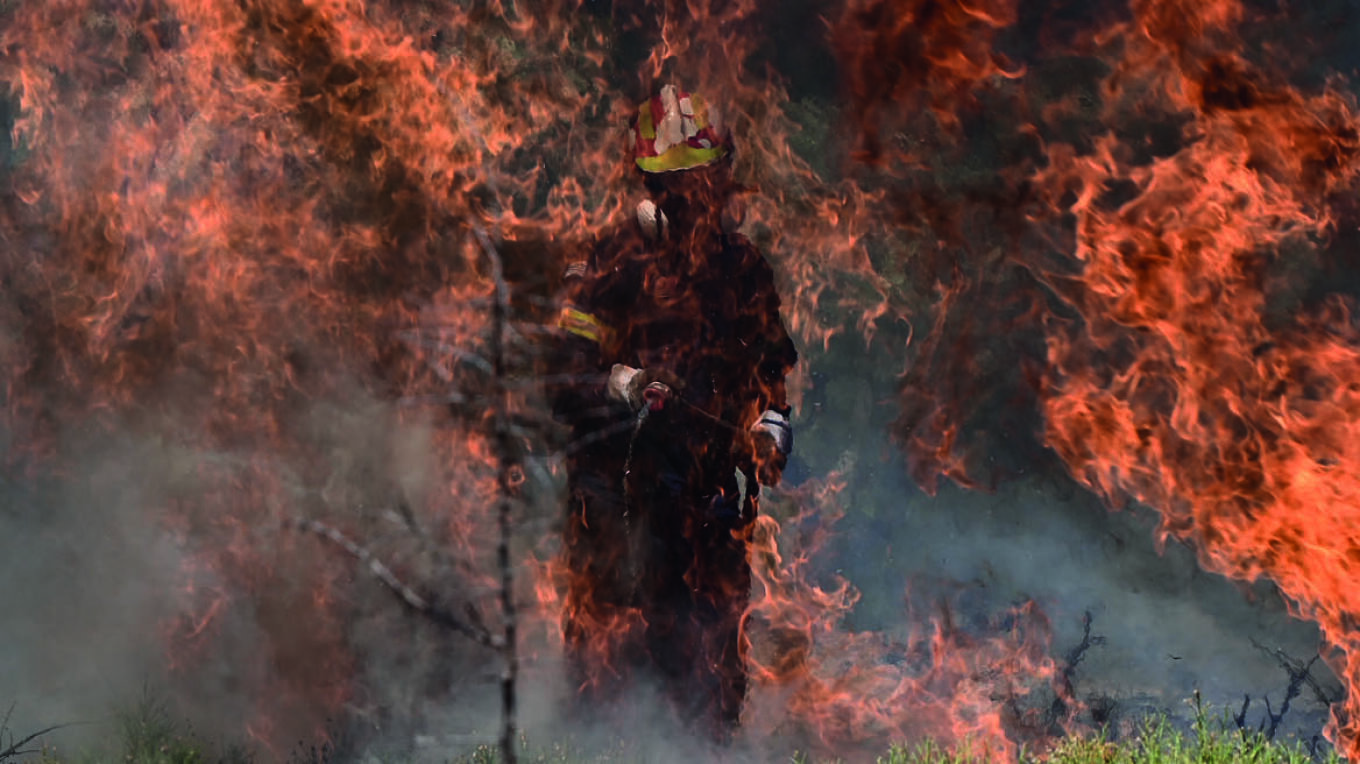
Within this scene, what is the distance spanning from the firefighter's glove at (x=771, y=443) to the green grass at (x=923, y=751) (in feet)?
4.59

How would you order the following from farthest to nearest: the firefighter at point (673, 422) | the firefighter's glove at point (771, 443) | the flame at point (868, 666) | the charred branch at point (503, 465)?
the flame at point (868, 666) → the firefighter at point (673, 422) → the firefighter's glove at point (771, 443) → the charred branch at point (503, 465)

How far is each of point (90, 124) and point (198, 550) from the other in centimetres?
264

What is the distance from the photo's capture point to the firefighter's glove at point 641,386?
7321 mm

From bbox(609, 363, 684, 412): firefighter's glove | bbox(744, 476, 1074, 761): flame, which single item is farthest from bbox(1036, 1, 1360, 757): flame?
bbox(609, 363, 684, 412): firefighter's glove

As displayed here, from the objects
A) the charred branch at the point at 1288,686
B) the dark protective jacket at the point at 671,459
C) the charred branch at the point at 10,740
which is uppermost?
the dark protective jacket at the point at 671,459

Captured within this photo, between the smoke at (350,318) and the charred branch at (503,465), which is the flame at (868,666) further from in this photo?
the charred branch at (503,465)

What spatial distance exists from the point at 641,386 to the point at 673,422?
0.99 feet

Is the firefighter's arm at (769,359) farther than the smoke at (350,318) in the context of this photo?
No

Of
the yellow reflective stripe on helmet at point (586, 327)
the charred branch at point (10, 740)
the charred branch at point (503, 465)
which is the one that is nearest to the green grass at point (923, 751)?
the charred branch at point (10, 740)

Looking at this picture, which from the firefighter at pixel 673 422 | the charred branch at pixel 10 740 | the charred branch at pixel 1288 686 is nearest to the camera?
the firefighter at pixel 673 422

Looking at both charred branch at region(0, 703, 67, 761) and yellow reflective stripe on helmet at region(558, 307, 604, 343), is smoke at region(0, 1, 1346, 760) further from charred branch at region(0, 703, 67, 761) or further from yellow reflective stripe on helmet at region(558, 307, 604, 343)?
yellow reflective stripe on helmet at region(558, 307, 604, 343)

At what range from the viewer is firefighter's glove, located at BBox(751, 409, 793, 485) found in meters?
7.26

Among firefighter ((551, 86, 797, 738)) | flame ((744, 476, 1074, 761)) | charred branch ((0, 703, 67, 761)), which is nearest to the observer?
firefighter ((551, 86, 797, 738))

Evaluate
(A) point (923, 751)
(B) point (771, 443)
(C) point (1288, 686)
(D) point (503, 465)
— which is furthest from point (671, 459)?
(C) point (1288, 686)
